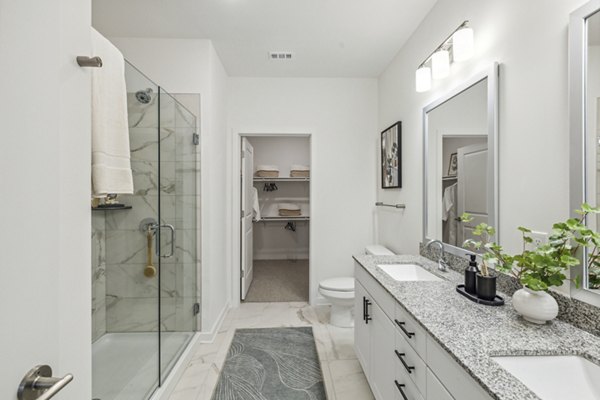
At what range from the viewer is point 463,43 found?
1.61 meters

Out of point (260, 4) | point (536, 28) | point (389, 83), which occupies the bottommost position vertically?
point (536, 28)

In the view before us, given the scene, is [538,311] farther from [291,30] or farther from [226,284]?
[226,284]

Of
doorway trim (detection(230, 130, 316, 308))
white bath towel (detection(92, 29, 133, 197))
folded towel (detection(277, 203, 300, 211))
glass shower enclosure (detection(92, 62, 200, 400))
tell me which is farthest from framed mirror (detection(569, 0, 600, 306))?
folded towel (detection(277, 203, 300, 211))

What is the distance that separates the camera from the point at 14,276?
537mm

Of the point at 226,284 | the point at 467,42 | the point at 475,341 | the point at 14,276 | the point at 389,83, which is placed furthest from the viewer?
the point at 226,284

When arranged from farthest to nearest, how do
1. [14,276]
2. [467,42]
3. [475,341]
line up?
[467,42] < [475,341] < [14,276]

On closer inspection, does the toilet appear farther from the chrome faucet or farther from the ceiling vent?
the ceiling vent

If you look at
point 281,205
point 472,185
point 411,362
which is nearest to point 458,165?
point 472,185

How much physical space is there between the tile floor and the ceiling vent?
2.57 meters

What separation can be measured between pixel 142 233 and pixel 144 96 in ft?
3.06

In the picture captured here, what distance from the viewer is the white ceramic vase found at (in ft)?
3.32

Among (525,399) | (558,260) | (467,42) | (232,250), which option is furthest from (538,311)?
(232,250)

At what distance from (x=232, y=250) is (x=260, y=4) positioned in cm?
231

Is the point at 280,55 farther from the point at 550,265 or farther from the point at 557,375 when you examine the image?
the point at 557,375
